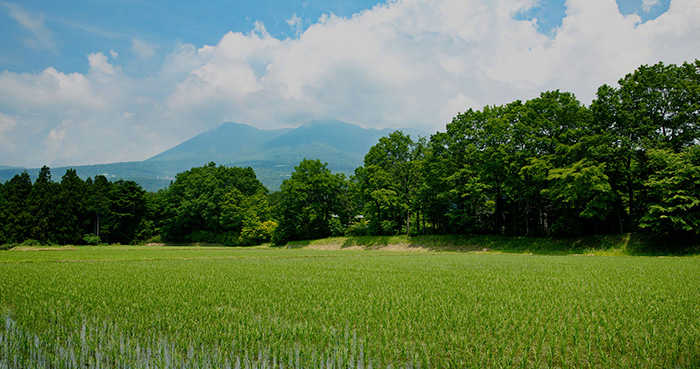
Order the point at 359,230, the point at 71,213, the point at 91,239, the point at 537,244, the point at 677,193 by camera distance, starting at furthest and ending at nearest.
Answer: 1. the point at 91,239
2. the point at 71,213
3. the point at 359,230
4. the point at 537,244
5. the point at 677,193

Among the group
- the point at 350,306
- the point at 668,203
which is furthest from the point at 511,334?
the point at 668,203

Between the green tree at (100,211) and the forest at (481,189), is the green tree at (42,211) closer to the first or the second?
the forest at (481,189)

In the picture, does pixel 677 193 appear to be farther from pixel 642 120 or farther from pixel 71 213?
pixel 71 213

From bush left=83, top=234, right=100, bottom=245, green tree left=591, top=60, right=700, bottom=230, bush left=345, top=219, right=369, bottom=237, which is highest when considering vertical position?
green tree left=591, top=60, right=700, bottom=230

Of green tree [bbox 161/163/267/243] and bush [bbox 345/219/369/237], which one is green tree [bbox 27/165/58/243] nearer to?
green tree [bbox 161/163/267/243]

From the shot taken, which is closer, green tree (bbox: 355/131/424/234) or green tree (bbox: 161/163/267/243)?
green tree (bbox: 355/131/424/234)

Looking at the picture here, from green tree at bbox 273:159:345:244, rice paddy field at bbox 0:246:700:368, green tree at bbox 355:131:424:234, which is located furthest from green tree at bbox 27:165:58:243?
rice paddy field at bbox 0:246:700:368

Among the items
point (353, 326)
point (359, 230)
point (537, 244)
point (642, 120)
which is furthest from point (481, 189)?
point (353, 326)

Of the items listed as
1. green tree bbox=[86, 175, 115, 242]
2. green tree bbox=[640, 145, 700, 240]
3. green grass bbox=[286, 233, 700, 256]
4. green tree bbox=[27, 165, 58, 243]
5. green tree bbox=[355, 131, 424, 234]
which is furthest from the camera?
green tree bbox=[86, 175, 115, 242]

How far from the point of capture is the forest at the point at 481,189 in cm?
2698

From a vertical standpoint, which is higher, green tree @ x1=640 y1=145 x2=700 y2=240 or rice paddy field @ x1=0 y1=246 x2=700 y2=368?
green tree @ x1=640 y1=145 x2=700 y2=240

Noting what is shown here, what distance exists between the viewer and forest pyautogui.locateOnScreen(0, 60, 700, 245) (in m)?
27.0

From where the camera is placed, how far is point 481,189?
34.4 meters

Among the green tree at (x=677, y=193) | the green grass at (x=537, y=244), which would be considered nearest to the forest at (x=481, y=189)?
the green tree at (x=677, y=193)
